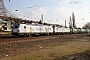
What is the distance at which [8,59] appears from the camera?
1316 centimetres

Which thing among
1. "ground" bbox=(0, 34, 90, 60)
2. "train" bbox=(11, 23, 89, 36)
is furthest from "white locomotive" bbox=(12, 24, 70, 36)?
"ground" bbox=(0, 34, 90, 60)

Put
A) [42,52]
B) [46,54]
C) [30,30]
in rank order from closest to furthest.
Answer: [46,54]
[42,52]
[30,30]

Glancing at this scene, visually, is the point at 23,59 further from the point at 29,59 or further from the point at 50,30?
the point at 50,30

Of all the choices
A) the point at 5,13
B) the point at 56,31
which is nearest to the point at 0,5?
the point at 5,13

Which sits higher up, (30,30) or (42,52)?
(30,30)

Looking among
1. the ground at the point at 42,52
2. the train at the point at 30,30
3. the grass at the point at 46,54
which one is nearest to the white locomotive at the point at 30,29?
the train at the point at 30,30

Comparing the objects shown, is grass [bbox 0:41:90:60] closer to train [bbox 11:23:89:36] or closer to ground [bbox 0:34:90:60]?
ground [bbox 0:34:90:60]

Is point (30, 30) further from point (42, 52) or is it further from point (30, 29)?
point (42, 52)

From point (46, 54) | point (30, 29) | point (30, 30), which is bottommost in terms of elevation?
point (46, 54)

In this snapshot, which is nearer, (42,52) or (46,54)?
(46,54)

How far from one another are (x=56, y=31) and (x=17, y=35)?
27.4m

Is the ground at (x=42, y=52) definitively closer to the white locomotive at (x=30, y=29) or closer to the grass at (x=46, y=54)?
the grass at (x=46, y=54)

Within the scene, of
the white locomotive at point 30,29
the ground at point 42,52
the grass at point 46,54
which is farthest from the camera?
the white locomotive at point 30,29

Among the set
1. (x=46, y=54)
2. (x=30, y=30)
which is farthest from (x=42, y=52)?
(x=30, y=30)
